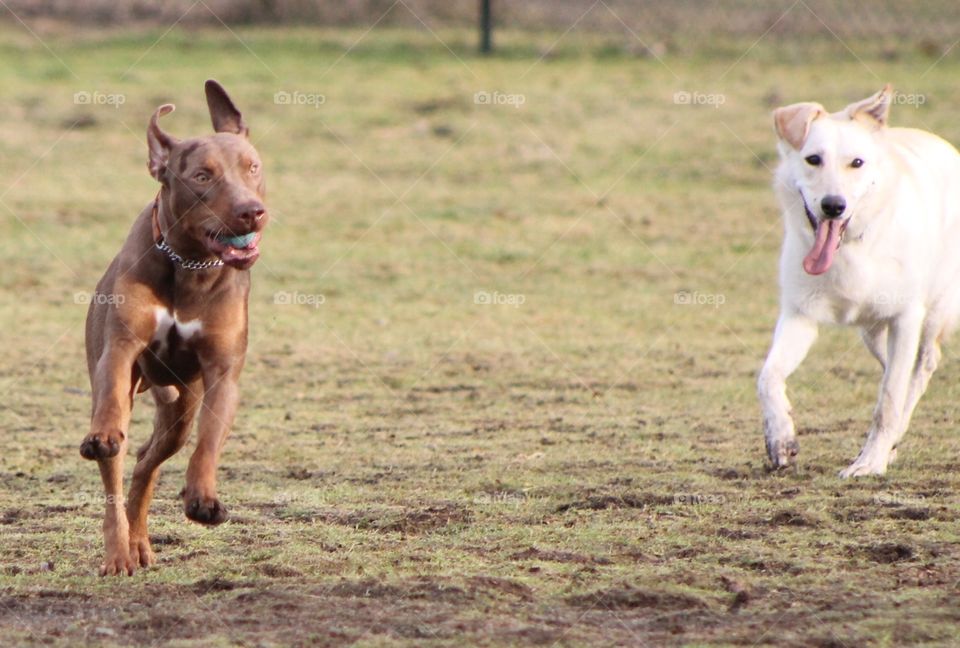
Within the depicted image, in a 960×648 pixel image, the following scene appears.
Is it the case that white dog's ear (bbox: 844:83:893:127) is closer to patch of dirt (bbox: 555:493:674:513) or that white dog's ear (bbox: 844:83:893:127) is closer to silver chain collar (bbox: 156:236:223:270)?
patch of dirt (bbox: 555:493:674:513)

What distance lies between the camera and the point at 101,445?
5.13 metres

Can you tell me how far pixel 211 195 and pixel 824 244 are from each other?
9.81 ft

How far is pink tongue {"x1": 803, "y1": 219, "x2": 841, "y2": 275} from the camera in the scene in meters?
7.06

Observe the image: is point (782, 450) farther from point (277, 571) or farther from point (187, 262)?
point (187, 262)

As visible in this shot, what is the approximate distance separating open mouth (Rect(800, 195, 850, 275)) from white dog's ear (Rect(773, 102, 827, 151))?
1.22 ft

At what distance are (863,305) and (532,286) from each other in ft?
16.7

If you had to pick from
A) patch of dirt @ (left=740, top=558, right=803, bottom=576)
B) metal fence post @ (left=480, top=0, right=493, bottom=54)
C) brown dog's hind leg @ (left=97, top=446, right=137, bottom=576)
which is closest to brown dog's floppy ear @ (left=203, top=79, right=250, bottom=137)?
brown dog's hind leg @ (left=97, top=446, right=137, bottom=576)

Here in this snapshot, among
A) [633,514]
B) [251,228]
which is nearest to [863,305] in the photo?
[633,514]

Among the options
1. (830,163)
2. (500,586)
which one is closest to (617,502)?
(500,586)

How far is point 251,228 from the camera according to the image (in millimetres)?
5379

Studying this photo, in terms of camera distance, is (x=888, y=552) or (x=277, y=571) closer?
(x=277, y=571)

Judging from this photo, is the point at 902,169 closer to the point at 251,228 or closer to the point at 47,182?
the point at 251,228

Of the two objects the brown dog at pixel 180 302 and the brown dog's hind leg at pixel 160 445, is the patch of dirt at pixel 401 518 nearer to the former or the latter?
the brown dog's hind leg at pixel 160 445

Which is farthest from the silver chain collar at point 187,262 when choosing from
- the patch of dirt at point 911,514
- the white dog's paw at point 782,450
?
the patch of dirt at point 911,514
